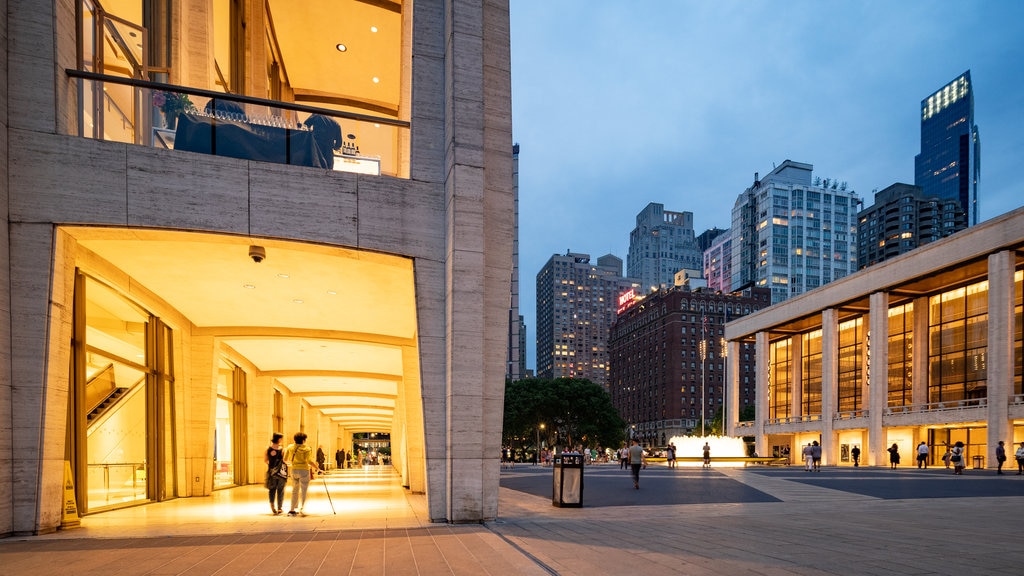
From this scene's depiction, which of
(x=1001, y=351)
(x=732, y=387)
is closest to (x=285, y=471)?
(x=1001, y=351)

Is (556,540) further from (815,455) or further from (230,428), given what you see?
(815,455)

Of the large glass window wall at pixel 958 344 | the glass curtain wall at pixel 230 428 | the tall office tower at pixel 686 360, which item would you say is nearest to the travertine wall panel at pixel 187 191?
the glass curtain wall at pixel 230 428

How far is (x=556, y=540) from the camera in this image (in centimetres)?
886

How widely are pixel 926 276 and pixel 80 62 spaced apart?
162 feet

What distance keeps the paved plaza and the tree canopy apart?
159ft

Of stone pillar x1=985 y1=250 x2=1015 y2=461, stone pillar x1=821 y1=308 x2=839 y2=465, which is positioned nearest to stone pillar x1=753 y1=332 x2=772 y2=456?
stone pillar x1=821 y1=308 x2=839 y2=465

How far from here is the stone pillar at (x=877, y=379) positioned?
46.7 metres

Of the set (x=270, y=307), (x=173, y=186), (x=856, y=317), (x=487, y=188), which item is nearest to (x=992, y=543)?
(x=487, y=188)

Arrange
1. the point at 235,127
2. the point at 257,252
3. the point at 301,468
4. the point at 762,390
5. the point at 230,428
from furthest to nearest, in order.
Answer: the point at 762,390 < the point at 230,428 < the point at 301,468 < the point at 257,252 < the point at 235,127

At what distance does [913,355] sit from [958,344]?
3.60 m

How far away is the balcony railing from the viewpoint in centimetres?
1045

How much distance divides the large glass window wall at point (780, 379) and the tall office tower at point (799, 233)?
110 metres

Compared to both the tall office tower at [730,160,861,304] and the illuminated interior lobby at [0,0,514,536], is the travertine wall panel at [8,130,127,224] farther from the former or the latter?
the tall office tower at [730,160,861,304]

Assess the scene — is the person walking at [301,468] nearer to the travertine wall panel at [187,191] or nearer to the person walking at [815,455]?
the travertine wall panel at [187,191]
